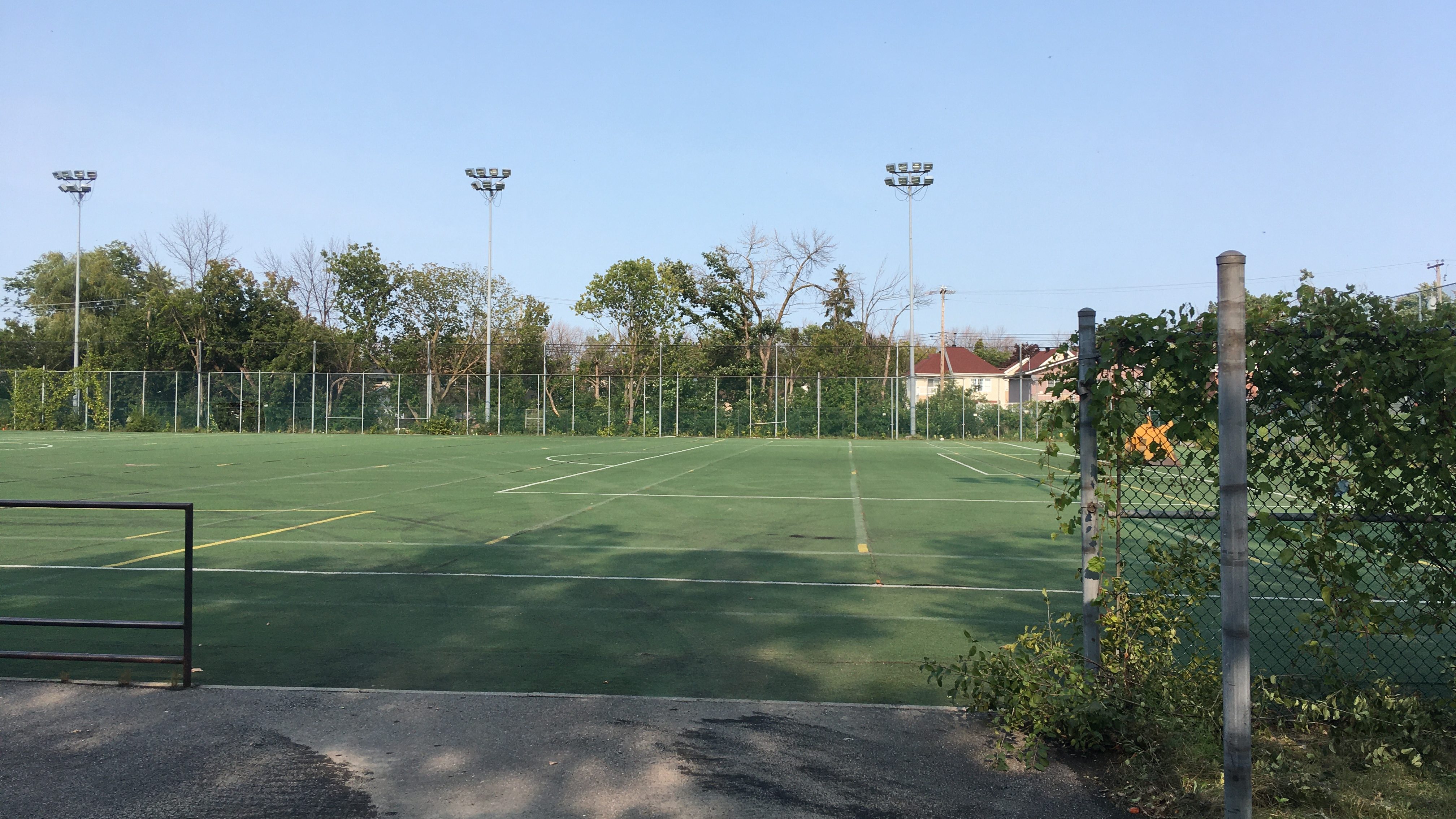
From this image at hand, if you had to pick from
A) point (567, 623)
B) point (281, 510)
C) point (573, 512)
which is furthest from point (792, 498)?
point (567, 623)

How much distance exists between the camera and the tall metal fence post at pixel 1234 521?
331 centimetres

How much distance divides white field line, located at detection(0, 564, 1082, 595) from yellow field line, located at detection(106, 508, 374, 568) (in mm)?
282

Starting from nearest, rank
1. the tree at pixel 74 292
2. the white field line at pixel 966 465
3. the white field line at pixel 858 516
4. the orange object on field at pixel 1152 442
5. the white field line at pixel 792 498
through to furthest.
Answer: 1. the orange object on field at pixel 1152 442
2. the white field line at pixel 858 516
3. the white field line at pixel 792 498
4. the white field line at pixel 966 465
5. the tree at pixel 74 292

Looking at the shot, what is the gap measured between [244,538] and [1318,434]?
38.6 ft

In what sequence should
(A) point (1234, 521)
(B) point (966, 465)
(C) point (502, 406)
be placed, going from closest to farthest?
(A) point (1234, 521)
(B) point (966, 465)
(C) point (502, 406)

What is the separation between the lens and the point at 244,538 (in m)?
12.3

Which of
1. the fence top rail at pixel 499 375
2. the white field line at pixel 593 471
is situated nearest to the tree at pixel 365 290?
the fence top rail at pixel 499 375

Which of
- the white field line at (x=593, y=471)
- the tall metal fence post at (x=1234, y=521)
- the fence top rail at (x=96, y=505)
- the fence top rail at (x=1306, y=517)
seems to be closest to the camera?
the tall metal fence post at (x=1234, y=521)

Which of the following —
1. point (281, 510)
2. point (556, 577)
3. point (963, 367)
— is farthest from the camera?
point (963, 367)

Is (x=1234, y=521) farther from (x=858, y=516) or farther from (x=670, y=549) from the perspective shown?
(x=858, y=516)

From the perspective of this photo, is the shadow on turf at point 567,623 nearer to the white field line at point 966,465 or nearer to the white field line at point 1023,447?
the white field line at point 966,465

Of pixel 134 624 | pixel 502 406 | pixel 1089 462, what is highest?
pixel 502 406

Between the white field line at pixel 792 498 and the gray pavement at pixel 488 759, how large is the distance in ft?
40.3

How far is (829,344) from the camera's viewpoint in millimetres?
72125
